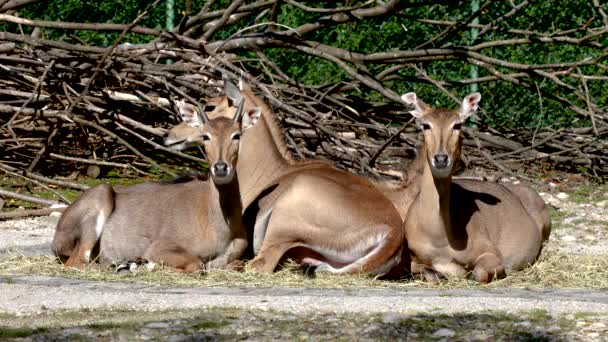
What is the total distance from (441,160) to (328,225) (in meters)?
1.02

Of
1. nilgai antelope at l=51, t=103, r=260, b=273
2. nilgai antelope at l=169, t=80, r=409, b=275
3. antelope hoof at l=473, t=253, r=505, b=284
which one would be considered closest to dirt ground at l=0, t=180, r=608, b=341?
antelope hoof at l=473, t=253, r=505, b=284

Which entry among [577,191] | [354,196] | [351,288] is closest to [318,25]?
[577,191]

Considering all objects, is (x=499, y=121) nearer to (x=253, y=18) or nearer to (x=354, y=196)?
(x=253, y=18)

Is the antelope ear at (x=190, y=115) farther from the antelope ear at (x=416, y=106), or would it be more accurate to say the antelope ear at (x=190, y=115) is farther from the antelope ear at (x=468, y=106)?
the antelope ear at (x=468, y=106)

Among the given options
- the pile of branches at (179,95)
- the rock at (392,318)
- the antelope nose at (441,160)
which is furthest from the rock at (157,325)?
the pile of branches at (179,95)

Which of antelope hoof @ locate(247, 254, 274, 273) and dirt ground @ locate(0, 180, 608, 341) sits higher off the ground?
dirt ground @ locate(0, 180, 608, 341)

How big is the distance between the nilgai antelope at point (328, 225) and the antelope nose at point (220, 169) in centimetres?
63

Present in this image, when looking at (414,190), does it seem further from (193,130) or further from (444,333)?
(444,333)

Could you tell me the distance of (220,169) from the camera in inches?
310

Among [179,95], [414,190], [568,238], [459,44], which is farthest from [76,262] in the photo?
[459,44]

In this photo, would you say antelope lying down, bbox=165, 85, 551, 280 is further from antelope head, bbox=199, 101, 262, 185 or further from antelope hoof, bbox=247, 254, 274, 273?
antelope head, bbox=199, 101, 262, 185

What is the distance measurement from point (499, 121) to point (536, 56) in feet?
3.92

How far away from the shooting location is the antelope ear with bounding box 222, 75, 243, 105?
934cm

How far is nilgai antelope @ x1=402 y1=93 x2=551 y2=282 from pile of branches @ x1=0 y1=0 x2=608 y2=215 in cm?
204
